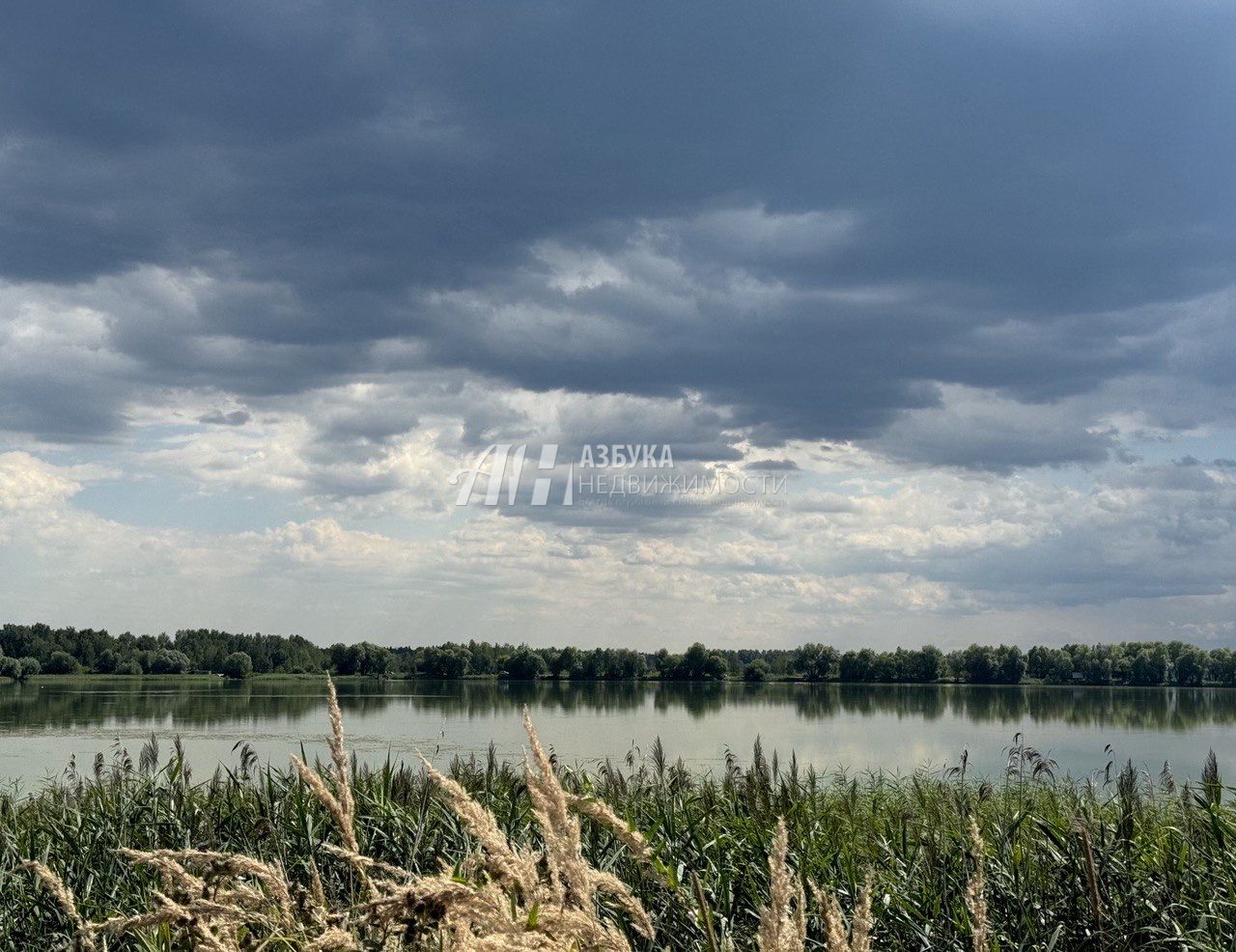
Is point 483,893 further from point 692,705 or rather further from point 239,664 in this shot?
point 239,664

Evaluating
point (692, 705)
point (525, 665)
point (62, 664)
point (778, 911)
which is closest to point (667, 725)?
point (692, 705)

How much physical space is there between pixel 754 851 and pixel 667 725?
35900 mm

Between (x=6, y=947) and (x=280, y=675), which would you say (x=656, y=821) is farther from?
(x=280, y=675)

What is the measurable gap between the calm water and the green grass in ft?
22.5

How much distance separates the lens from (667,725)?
4138 cm

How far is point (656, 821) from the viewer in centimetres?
703

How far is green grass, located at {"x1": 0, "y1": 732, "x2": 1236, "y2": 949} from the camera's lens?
18.0 feet

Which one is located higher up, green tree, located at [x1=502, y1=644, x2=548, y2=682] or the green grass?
the green grass

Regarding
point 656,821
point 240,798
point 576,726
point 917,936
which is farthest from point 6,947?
point 576,726

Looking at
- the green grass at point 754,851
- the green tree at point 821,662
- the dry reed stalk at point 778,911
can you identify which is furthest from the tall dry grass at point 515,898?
the green tree at point 821,662

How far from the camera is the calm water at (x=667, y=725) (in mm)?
27000

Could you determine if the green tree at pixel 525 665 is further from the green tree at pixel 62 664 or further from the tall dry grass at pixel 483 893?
the tall dry grass at pixel 483 893

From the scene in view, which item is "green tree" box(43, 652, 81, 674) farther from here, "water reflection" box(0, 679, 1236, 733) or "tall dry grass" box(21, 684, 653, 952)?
"tall dry grass" box(21, 684, 653, 952)

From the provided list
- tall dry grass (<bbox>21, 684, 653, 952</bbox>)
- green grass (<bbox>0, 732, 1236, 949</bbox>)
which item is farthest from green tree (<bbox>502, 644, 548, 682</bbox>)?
tall dry grass (<bbox>21, 684, 653, 952</bbox>)
